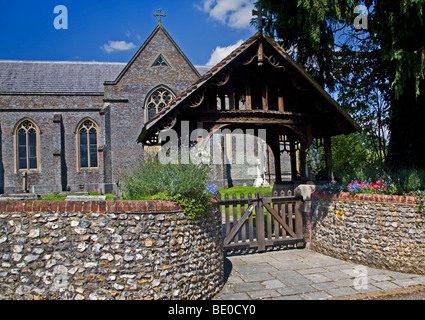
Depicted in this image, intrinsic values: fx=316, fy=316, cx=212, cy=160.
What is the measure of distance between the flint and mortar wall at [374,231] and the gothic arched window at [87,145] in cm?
2056

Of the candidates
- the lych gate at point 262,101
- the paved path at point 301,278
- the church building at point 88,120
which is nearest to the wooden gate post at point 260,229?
the paved path at point 301,278

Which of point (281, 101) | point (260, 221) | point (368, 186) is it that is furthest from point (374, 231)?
point (281, 101)

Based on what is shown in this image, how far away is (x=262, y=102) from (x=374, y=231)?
12.8 feet

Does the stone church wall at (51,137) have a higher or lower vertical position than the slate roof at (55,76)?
lower

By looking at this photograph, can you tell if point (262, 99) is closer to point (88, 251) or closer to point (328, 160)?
point (328, 160)

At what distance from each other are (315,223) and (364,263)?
1.54 metres

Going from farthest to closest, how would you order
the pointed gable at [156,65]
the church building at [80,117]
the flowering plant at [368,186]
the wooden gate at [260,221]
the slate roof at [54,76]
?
the slate roof at [54,76] → the pointed gable at [156,65] → the church building at [80,117] → the wooden gate at [260,221] → the flowering plant at [368,186]

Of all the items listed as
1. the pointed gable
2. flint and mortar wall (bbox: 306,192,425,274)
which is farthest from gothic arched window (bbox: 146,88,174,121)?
flint and mortar wall (bbox: 306,192,425,274)

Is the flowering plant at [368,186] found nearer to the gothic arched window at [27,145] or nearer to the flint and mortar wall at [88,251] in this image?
the flint and mortar wall at [88,251]

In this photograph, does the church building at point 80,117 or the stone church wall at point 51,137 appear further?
the stone church wall at point 51,137

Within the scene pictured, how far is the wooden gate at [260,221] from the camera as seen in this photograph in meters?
7.24

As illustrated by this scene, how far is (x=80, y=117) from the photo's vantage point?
79.2 ft

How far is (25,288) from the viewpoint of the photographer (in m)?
4.02
